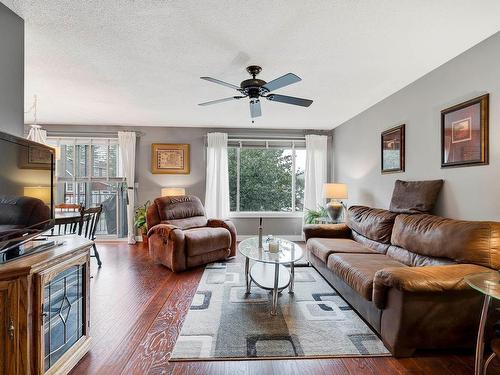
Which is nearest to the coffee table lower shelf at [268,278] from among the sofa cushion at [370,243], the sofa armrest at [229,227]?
the sofa armrest at [229,227]

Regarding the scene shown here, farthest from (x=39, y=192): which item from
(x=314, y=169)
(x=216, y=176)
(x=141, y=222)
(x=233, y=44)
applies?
(x=314, y=169)

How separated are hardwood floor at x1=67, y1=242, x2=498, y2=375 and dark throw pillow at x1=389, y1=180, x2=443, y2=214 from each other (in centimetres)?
135

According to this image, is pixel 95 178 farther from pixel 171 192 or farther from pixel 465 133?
pixel 465 133

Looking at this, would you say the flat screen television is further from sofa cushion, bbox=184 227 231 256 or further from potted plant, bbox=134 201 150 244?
potted plant, bbox=134 201 150 244

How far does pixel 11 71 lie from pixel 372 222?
12.0ft

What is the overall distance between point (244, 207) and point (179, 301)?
310cm

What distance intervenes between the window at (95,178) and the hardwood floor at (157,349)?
2463mm

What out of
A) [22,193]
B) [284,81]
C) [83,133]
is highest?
[83,133]

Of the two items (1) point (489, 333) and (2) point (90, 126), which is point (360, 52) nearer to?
(1) point (489, 333)

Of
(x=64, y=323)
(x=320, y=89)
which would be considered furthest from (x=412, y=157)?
(x=64, y=323)

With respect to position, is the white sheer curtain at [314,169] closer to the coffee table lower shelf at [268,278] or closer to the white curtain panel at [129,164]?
the coffee table lower shelf at [268,278]

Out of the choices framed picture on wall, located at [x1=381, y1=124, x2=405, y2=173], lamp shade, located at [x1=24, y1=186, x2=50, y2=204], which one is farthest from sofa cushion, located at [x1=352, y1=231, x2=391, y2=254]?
lamp shade, located at [x1=24, y1=186, x2=50, y2=204]

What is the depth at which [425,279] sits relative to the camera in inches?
68.1

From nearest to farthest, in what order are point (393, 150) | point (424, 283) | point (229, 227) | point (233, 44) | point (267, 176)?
point (424, 283) < point (233, 44) < point (393, 150) < point (229, 227) < point (267, 176)
